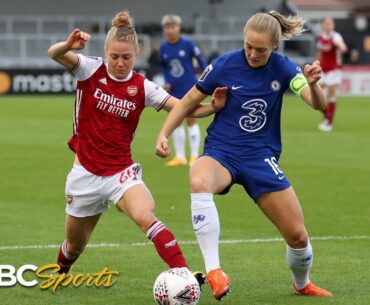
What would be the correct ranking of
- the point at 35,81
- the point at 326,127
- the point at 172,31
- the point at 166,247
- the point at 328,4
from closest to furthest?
the point at 166,247
the point at 172,31
the point at 326,127
the point at 35,81
the point at 328,4

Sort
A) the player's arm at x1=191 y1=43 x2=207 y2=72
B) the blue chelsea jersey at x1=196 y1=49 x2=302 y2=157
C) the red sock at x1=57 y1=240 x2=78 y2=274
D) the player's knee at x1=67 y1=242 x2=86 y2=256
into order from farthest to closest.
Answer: the player's arm at x1=191 y1=43 x2=207 y2=72
the red sock at x1=57 y1=240 x2=78 y2=274
the player's knee at x1=67 y1=242 x2=86 y2=256
the blue chelsea jersey at x1=196 y1=49 x2=302 y2=157

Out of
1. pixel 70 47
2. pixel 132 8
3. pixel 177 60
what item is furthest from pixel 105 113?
pixel 132 8

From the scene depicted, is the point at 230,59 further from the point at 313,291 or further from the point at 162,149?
the point at 313,291

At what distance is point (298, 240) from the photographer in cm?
744

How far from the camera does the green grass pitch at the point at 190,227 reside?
308 inches

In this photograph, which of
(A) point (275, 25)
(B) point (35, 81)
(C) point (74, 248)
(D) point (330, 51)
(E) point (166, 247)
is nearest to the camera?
(E) point (166, 247)

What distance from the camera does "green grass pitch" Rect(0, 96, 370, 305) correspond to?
7.82 meters

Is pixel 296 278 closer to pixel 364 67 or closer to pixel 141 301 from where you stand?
pixel 141 301

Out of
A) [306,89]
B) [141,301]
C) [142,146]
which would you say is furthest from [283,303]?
[142,146]

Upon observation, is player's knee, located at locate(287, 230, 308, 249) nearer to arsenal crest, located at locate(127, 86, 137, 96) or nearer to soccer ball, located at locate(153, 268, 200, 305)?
soccer ball, located at locate(153, 268, 200, 305)

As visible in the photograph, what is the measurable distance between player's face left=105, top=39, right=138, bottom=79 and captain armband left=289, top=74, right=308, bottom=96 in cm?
117

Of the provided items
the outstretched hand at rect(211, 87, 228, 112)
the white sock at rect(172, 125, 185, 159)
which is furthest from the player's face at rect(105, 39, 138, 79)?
the white sock at rect(172, 125, 185, 159)

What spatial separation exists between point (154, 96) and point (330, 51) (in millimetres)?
18669

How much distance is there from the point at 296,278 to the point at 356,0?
55.4m
